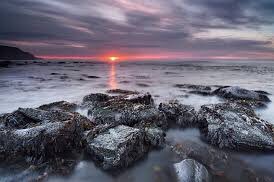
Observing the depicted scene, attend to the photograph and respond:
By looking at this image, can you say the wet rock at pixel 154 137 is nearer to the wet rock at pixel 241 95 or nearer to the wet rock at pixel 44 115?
the wet rock at pixel 44 115

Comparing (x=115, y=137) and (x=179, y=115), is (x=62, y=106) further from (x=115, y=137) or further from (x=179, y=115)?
(x=115, y=137)

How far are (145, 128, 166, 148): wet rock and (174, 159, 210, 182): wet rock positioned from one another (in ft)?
4.31

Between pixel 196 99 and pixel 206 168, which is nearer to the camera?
pixel 206 168

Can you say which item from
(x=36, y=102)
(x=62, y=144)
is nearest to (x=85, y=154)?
(x=62, y=144)

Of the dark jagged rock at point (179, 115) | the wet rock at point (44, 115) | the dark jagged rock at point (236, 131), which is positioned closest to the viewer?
the dark jagged rock at point (236, 131)

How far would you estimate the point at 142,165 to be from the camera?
582 cm

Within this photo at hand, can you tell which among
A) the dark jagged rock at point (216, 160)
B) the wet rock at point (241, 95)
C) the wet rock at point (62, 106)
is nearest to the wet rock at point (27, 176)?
the dark jagged rock at point (216, 160)

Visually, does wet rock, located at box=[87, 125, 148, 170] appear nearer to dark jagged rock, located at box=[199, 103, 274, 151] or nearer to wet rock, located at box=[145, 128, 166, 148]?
wet rock, located at box=[145, 128, 166, 148]

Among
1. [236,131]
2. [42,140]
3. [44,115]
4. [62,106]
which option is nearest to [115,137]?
[42,140]

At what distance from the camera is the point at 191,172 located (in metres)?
5.12

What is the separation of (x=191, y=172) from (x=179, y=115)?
13.3ft

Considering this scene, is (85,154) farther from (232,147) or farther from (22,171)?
(232,147)

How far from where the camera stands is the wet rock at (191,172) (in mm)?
4996

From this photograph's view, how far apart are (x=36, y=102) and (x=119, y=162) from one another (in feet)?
32.1
